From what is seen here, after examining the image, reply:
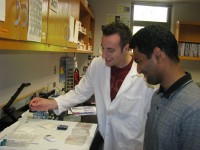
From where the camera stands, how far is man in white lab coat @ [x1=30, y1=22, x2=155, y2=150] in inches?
67.4

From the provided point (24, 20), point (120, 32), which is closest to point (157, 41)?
point (24, 20)

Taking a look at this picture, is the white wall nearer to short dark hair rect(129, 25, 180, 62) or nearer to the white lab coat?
the white lab coat

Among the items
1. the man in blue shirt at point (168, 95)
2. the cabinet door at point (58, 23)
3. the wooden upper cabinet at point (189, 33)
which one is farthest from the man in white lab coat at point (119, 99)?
the wooden upper cabinet at point (189, 33)

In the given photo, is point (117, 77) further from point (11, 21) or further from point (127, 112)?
point (11, 21)

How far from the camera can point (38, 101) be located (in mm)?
1664

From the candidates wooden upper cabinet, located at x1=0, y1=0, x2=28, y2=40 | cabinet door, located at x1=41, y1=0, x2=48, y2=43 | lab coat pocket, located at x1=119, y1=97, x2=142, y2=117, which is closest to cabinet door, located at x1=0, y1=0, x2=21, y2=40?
wooden upper cabinet, located at x1=0, y1=0, x2=28, y2=40

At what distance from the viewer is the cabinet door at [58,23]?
1.44 m

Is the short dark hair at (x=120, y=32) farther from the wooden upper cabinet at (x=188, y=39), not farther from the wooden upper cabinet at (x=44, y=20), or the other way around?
the wooden upper cabinet at (x=188, y=39)

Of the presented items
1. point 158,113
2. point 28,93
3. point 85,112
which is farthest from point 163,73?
point 85,112

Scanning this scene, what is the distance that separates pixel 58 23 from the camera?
163 cm

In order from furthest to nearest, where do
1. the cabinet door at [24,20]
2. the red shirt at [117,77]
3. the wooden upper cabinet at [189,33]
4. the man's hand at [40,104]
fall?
the wooden upper cabinet at [189,33], the red shirt at [117,77], the man's hand at [40,104], the cabinet door at [24,20]

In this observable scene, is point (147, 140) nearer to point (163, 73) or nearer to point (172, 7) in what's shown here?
point (163, 73)

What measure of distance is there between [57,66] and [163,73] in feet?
6.88

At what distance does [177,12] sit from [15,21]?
12.6 feet
